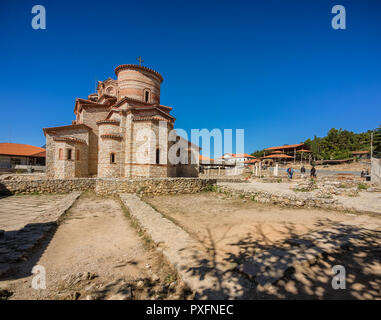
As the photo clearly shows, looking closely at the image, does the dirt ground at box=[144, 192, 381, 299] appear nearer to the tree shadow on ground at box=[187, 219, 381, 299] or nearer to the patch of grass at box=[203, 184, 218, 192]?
the tree shadow on ground at box=[187, 219, 381, 299]

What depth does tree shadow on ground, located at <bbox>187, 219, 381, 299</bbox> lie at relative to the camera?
220cm

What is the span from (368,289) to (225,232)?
279cm

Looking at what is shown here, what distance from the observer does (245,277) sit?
2463 millimetres

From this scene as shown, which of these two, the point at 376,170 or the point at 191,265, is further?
the point at 376,170

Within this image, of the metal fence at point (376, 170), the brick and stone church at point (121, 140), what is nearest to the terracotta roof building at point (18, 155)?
the brick and stone church at point (121, 140)

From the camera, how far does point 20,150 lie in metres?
28.0

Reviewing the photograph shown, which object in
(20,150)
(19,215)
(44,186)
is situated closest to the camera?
(19,215)

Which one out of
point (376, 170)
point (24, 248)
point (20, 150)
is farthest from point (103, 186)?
point (20, 150)

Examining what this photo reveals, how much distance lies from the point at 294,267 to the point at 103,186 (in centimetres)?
1104

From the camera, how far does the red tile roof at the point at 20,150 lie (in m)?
26.7

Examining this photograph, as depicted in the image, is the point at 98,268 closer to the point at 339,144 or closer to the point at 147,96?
the point at 147,96

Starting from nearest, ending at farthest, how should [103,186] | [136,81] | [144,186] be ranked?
1. [103,186]
2. [144,186]
3. [136,81]

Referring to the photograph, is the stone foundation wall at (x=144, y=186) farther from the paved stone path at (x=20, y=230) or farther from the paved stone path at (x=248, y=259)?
the paved stone path at (x=248, y=259)

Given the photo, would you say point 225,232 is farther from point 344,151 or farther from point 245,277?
point 344,151
